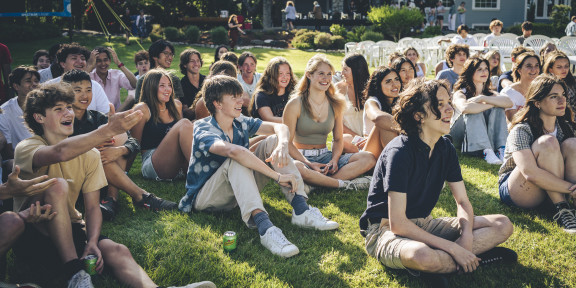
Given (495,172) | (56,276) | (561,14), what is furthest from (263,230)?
(561,14)

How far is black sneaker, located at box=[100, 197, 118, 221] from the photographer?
397 centimetres

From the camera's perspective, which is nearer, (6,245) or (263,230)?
(6,245)

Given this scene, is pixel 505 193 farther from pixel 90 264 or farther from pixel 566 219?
pixel 90 264

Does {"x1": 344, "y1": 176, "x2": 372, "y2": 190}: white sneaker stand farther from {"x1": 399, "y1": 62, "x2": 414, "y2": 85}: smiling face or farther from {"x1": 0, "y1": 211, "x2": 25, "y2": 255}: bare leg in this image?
{"x1": 0, "y1": 211, "x2": 25, "y2": 255}: bare leg

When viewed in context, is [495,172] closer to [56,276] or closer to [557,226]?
[557,226]

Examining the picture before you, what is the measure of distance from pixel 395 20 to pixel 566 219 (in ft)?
61.2

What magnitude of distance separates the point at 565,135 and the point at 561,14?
2434cm

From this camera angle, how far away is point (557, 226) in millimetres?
3812

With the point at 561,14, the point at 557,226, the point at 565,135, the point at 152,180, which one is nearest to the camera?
the point at 557,226

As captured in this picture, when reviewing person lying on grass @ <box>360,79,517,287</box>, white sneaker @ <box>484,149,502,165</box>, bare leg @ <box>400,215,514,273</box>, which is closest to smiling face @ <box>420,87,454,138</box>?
person lying on grass @ <box>360,79,517,287</box>

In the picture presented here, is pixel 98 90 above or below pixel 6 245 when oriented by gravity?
above

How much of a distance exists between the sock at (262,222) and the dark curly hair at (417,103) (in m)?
1.32

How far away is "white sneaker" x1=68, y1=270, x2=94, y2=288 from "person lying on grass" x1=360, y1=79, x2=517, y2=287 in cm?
195

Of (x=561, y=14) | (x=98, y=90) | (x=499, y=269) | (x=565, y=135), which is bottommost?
(x=499, y=269)
